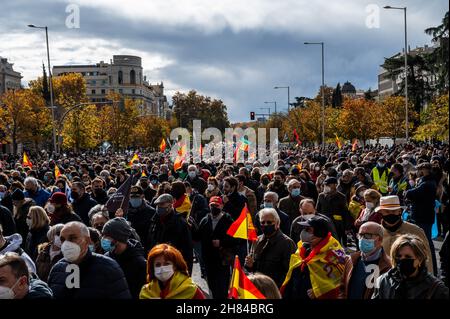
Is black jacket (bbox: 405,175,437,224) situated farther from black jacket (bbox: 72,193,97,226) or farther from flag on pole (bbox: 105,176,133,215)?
black jacket (bbox: 72,193,97,226)

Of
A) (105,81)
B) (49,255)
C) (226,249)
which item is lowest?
(226,249)

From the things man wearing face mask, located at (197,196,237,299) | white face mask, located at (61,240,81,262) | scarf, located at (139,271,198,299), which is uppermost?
white face mask, located at (61,240,81,262)

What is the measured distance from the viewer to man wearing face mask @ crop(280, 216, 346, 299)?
5.34m

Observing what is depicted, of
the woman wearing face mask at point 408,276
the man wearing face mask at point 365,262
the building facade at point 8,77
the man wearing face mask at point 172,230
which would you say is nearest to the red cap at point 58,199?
the man wearing face mask at point 172,230

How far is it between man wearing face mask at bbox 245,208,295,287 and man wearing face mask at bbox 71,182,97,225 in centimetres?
430

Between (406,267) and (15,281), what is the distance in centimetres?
255

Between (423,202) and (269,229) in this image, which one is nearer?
(269,229)

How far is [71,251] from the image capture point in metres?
4.87

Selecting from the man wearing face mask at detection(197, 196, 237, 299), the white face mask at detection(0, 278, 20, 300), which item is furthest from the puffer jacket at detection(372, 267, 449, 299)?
the man wearing face mask at detection(197, 196, 237, 299)

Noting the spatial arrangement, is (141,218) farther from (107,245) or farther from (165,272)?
(165,272)

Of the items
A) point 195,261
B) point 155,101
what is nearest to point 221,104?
point 155,101

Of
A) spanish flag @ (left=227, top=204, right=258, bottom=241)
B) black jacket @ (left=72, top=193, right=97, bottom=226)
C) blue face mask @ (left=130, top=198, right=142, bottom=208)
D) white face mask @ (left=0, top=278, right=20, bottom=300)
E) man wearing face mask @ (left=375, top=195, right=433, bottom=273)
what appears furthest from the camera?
black jacket @ (left=72, top=193, right=97, bottom=226)

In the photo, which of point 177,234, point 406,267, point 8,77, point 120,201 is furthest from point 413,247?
point 8,77
